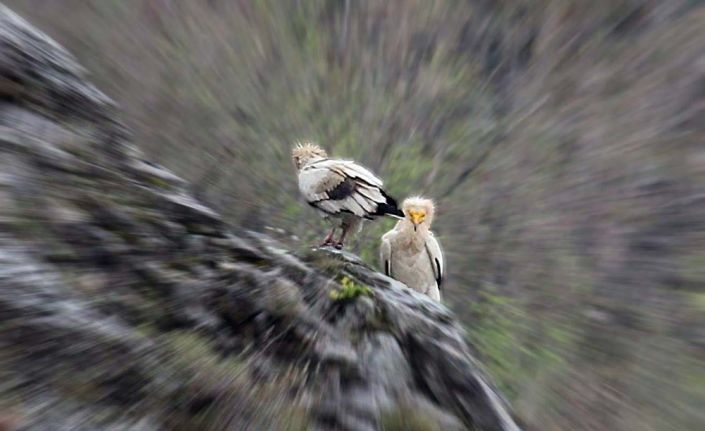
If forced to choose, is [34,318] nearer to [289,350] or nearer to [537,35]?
[289,350]

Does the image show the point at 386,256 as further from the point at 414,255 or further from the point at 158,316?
the point at 158,316

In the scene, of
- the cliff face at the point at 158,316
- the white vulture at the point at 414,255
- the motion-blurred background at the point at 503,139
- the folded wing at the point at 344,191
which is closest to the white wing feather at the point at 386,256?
the white vulture at the point at 414,255

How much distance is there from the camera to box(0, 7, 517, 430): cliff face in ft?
3.91

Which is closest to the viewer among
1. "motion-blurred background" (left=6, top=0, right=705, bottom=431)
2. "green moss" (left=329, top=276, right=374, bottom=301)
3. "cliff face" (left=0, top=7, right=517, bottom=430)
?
"cliff face" (left=0, top=7, right=517, bottom=430)

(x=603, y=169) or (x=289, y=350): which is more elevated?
(x=603, y=169)

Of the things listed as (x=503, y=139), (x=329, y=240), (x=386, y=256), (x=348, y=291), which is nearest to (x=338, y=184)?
(x=329, y=240)

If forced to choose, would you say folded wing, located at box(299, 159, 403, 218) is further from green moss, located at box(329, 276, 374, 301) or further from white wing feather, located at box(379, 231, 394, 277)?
green moss, located at box(329, 276, 374, 301)

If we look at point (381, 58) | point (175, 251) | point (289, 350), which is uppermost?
point (381, 58)

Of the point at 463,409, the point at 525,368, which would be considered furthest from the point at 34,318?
the point at 525,368

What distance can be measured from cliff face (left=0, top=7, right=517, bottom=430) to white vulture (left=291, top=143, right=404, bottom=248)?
80 centimetres

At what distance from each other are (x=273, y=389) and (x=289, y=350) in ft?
0.60

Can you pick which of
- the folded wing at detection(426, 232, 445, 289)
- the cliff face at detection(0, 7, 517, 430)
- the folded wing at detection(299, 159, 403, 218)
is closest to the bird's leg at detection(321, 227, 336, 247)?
the folded wing at detection(299, 159, 403, 218)

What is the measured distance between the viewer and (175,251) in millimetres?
1741

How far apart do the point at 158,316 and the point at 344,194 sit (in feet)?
5.64
